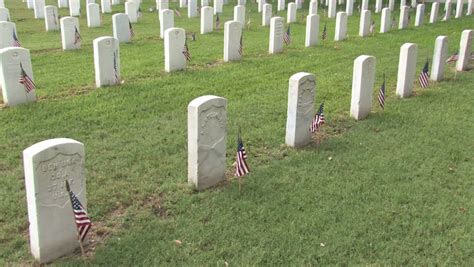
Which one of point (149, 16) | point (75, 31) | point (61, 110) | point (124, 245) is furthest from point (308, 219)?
point (149, 16)

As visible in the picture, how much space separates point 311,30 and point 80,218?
1208cm

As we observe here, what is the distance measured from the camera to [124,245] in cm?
500

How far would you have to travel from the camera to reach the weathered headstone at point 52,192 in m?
4.49

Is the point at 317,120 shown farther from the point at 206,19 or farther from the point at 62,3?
the point at 62,3

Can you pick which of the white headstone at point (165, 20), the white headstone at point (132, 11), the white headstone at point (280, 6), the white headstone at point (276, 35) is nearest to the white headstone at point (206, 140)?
the white headstone at point (276, 35)

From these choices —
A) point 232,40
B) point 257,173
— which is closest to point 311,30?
point 232,40

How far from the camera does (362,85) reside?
342 inches

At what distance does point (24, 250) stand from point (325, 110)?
19.3 ft

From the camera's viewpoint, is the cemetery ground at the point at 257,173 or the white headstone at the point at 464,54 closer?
the cemetery ground at the point at 257,173

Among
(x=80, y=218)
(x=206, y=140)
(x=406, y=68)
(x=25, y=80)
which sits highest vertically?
(x=406, y=68)

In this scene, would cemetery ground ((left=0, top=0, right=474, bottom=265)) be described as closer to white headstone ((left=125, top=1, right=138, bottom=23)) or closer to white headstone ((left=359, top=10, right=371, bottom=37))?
white headstone ((left=359, top=10, right=371, bottom=37))

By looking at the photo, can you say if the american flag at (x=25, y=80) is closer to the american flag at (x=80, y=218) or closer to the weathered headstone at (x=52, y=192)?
the weathered headstone at (x=52, y=192)

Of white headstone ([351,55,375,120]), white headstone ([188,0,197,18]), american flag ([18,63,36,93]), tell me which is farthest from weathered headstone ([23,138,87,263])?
white headstone ([188,0,197,18])

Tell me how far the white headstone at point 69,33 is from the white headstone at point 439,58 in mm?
8944
